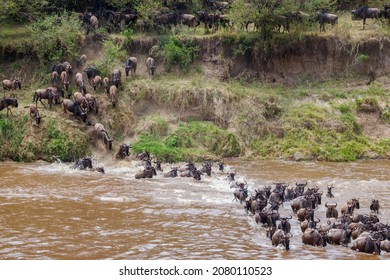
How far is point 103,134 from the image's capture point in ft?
88.3

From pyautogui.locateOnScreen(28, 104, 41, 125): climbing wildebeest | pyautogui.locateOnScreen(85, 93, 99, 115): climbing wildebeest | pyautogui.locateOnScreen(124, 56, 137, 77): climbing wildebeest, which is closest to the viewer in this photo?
pyautogui.locateOnScreen(28, 104, 41, 125): climbing wildebeest

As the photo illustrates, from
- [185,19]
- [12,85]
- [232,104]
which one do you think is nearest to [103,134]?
[12,85]

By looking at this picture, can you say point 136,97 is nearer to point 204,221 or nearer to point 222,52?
point 222,52

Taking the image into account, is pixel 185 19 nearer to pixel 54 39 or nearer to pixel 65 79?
pixel 54 39

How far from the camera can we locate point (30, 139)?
26422 millimetres

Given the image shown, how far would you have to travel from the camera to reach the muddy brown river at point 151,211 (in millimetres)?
15000

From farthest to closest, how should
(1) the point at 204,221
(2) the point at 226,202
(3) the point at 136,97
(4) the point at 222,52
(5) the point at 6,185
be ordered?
(4) the point at 222,52 → (3) the point at 136,97 → (5) the point at 6,185 → (2) the point at 226,202 → (1) the point at 204,221

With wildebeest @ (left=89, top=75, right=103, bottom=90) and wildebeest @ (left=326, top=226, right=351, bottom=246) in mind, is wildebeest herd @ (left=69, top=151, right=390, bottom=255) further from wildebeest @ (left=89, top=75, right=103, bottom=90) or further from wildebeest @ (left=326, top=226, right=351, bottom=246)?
wildebeest @ (left=89, top=75, right=103, bottom=90)

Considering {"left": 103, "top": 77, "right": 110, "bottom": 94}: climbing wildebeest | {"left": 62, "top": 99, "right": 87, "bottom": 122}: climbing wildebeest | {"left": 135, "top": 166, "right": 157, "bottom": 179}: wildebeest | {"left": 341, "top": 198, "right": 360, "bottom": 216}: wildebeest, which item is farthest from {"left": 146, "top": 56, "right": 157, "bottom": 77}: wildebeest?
{"left": 341, "top": 198, "right": 360, "bottom": 216}: wildebeest

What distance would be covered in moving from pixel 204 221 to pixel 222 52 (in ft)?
55.7

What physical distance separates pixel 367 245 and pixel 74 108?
52.8ft

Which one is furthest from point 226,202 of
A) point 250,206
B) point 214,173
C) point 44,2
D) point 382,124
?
point 44,2

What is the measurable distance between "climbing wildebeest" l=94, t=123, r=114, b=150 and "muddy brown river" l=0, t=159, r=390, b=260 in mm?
980

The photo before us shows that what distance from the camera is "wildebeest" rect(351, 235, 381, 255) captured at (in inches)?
574
